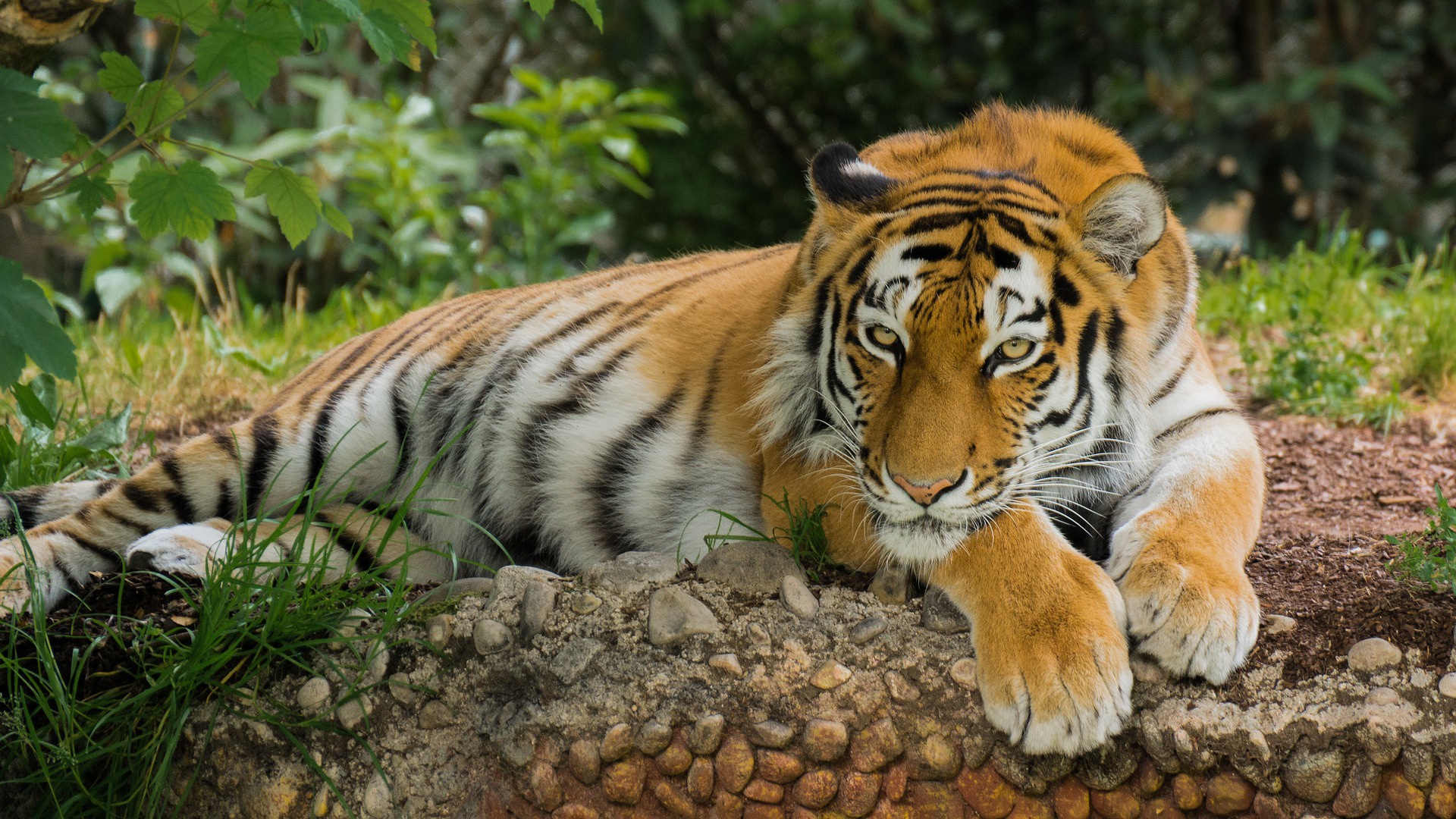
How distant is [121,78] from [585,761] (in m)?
1.49

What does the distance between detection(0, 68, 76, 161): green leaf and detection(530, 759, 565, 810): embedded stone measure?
4.06 feet

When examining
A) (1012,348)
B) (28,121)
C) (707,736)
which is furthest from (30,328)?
(1012,348)

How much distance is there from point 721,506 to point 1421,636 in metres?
1.32

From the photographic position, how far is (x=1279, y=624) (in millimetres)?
2053

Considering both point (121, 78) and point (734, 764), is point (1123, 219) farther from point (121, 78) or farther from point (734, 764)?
point (121, 78)

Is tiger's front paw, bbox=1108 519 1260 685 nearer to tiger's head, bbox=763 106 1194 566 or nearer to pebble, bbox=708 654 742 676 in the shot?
tiger's head, bbox=763 106 1194 566

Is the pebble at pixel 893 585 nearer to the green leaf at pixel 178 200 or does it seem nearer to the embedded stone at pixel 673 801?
the embedded stone at pixel 673 801

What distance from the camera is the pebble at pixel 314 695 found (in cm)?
212

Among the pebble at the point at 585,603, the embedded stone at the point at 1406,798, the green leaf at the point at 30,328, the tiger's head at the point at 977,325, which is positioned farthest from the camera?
the pebble at the point at 585,603

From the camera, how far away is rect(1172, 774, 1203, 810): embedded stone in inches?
75.4

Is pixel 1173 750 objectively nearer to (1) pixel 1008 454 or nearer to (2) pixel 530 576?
(1) pixel 1008 454

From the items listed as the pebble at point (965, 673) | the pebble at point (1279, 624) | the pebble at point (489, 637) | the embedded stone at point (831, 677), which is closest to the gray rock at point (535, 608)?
the pebble at point (489, 637)

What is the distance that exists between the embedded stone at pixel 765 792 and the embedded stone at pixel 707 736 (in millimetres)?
86

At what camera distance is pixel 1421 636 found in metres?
2.00
